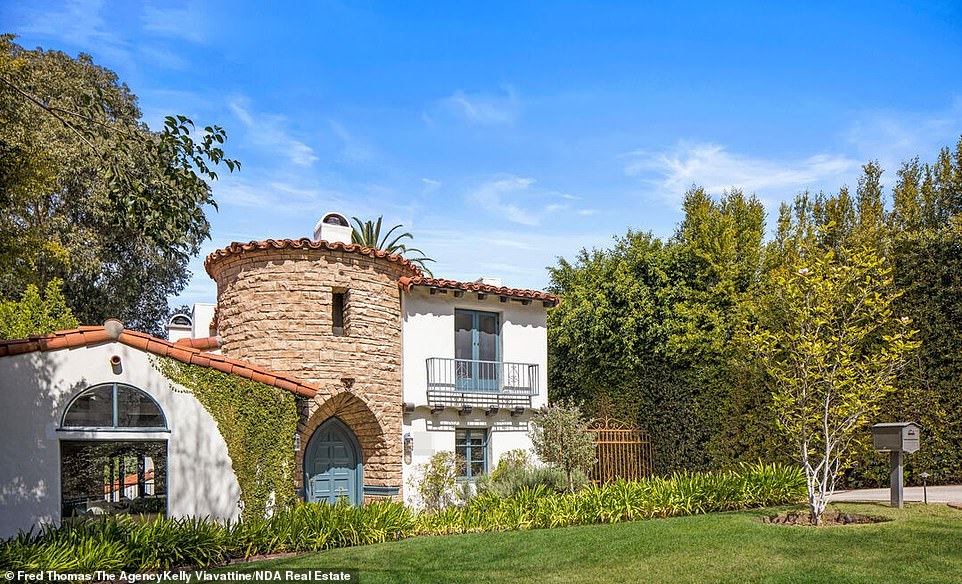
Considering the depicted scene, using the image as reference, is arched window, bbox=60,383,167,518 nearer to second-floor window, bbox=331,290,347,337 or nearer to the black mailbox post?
second-floor window, bbox=331,290,347,337

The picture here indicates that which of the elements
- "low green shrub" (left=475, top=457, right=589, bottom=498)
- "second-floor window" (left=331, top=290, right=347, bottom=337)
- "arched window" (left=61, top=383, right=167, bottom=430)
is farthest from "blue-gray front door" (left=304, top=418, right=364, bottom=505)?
"arched window" (left=61, top=383, right=167, bottom=430)

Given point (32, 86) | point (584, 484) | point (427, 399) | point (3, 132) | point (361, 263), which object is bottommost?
point (584, 484)

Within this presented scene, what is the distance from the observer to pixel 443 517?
14445 mm

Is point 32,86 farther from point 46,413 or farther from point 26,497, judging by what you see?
point 26,497

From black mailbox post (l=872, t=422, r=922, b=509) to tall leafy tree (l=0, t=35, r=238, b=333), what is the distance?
35.0ft

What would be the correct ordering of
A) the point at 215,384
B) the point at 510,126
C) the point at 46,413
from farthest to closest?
the point at 510,126 < the point at 215,384 < the point at 46,413

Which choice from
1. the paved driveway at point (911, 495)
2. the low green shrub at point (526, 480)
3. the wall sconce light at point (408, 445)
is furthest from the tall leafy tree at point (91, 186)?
the paved driveway at point (911, 495)

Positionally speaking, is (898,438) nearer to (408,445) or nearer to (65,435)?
(408,445)

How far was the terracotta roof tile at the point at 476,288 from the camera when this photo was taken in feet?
58.3

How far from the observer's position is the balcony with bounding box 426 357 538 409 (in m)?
18.3

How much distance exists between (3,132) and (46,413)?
4186 millimetres

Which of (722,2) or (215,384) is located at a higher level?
(722,2)

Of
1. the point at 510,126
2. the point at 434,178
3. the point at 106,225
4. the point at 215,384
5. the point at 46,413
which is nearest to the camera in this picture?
the point at 46,413

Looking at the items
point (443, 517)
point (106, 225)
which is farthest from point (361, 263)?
→ point (106, 225)
